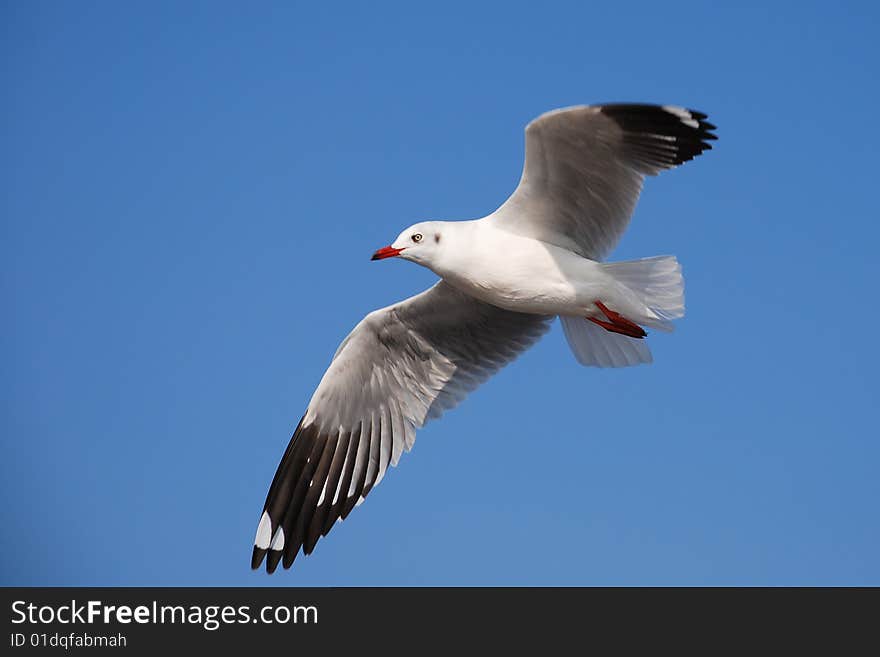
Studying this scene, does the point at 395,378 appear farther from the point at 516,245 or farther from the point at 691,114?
the point at 691,114

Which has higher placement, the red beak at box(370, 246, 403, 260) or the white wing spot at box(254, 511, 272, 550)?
the red beak at box(370, 246, 403, 260)

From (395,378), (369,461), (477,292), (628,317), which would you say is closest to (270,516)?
(369,461)

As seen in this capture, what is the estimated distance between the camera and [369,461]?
635cm

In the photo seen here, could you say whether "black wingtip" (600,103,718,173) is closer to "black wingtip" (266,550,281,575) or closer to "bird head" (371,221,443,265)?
"bird head" (371,221,443,265)

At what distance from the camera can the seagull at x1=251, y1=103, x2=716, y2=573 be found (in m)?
5.22

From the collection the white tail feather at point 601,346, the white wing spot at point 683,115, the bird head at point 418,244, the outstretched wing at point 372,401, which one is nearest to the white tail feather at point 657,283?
the white tail feather at point 601,346

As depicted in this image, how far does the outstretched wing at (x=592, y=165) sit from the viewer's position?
16.6ft

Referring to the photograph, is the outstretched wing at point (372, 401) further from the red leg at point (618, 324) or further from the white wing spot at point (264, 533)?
the red leg at point (618, 324)

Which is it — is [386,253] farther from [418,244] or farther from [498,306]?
[498,306]

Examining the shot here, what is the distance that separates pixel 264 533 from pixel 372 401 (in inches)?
37.2

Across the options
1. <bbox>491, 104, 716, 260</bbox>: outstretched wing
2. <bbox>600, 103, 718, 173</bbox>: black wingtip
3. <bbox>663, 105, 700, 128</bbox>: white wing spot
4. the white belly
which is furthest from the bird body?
<bbox>663, 105, 700, 128</bbox>: white wing spot

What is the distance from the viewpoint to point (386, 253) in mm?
5527

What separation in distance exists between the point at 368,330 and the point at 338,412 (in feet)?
1.67

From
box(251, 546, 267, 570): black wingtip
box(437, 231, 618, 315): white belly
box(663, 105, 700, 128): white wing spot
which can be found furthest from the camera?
box(251, 546, 267, 570): black wingtip
